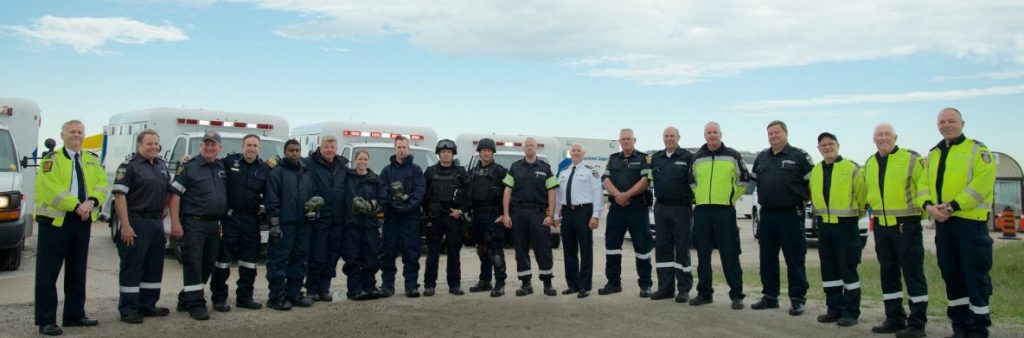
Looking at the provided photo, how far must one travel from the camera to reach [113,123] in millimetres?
17484

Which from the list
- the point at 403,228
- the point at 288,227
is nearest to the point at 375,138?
the point at 403,228

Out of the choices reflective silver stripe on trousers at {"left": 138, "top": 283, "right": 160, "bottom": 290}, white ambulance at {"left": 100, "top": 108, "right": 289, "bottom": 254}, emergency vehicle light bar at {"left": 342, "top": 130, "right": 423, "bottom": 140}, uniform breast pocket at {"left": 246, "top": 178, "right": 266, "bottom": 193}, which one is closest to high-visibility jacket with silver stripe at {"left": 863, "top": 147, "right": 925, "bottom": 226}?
uniform breast pocket at {"left": 246, "top": 178, "right": 266, "bottom": 193}

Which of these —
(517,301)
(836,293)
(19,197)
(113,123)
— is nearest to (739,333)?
(836,293)

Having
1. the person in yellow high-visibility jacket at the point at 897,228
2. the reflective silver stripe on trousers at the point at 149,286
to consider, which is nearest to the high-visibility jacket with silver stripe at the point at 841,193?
the person in yellow high-visibility jacket at the point at 897,228

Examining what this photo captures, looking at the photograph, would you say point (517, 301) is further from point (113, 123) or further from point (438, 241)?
point (113, 123)

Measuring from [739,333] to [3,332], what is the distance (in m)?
6.22

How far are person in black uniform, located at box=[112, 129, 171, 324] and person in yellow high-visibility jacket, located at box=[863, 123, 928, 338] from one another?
641cm

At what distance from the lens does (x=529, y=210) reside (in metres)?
9.48

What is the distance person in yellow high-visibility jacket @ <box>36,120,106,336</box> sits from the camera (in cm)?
679

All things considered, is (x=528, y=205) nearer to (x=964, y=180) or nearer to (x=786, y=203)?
(x=786, y=203)

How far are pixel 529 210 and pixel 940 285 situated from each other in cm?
532

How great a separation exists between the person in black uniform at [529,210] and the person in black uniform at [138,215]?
3.76 metres

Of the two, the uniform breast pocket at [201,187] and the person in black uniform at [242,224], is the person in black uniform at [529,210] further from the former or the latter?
the uniform breast pocket at [201,187]

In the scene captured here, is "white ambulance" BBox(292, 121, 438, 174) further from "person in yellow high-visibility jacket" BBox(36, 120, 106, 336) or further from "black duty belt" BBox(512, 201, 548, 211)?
"person in yellow high-visibility jacket" BBox(36, 120, 106, 336)
